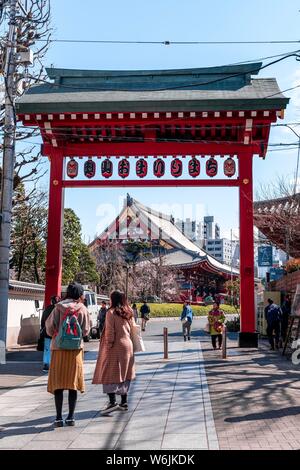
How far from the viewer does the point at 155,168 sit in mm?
17531

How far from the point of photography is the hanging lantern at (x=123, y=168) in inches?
690

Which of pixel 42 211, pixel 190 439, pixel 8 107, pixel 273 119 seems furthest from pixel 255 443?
pixel 42 211

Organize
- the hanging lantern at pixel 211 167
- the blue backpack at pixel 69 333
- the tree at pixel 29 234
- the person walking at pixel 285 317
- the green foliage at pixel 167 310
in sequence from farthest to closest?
1. the green foliage at pixel 167 310
2. the tree at pixel 29 234
3. the hanging lantern at pixel 211 167
4. the person walking at pixel 285 317
5. the blue backpack at pixel 69 333

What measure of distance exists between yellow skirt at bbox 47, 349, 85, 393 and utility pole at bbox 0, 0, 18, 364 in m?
4.81

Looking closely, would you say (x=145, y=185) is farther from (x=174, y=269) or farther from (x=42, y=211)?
(x=174, y=269)

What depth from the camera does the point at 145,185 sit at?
1748cm

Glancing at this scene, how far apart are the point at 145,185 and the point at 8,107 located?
635cm

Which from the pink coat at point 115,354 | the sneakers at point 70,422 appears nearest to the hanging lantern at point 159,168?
the pink coat at point 115,354

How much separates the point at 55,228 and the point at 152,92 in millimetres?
5817

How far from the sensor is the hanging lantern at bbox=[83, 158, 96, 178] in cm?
1769

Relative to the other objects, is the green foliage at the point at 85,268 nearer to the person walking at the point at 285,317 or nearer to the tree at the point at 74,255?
the tree at the point at 74,255

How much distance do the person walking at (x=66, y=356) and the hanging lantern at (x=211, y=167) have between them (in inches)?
442

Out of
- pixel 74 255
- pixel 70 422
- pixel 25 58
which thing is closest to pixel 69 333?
pixel 70 422

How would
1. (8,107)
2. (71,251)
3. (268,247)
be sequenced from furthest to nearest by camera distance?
(71,251), (268,247), (8,107)
